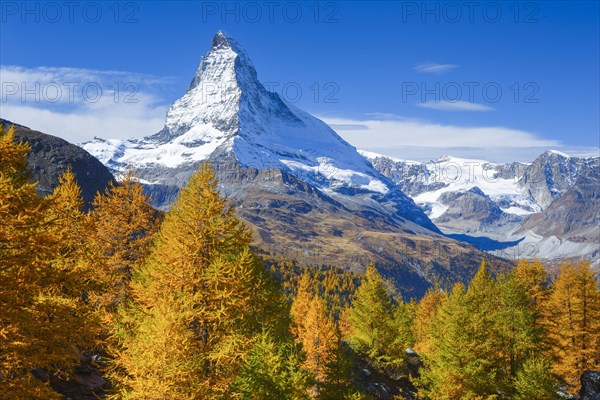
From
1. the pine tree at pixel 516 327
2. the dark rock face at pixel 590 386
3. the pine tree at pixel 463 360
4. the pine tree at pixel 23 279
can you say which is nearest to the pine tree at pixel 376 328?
the pine tree at pixel 463 360

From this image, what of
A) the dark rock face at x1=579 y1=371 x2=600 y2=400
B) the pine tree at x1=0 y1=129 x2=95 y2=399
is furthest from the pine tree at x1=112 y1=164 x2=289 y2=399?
the dark rock face at x1=579 y1=371 x2=600 y2=400

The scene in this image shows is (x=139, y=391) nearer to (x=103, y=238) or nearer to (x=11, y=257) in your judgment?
(x=11, y=257)

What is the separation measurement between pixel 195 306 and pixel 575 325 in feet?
130

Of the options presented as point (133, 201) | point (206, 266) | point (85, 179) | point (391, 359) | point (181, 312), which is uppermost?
point (85, 179)

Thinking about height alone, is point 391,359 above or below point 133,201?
below

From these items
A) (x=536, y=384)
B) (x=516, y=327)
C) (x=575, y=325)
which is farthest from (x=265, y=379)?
(x=575, y=325)

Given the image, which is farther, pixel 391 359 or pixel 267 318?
pixel 391 359

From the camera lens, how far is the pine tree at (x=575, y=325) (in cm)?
4291

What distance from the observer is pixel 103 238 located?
105 feet

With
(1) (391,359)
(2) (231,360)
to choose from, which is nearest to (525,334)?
(1) (391,359)

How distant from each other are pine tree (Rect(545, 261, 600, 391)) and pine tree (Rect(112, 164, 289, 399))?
3667 centimetres

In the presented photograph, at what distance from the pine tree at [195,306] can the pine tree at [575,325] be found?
3667cm

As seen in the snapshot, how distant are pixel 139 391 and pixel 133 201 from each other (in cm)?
1936

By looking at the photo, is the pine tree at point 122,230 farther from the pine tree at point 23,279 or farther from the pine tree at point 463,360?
the pine tree at point 463,360
